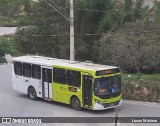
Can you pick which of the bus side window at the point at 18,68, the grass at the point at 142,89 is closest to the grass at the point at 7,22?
the bus side window at the point at 18,68

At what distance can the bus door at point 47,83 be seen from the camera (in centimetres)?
2583

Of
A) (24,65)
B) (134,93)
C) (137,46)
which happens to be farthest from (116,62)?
(24,65)

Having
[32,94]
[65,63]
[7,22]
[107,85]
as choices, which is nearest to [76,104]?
[107,85]

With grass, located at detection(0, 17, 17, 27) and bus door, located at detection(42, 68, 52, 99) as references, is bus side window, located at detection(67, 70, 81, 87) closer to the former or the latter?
bus door, located at detection(42, 68, 52, 99)

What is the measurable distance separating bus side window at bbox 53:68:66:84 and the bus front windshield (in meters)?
2.42

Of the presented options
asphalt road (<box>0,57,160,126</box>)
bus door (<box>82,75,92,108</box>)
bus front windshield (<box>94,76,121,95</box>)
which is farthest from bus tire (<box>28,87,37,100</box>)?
bus front windshield (<box>94,76,121,95</box>)

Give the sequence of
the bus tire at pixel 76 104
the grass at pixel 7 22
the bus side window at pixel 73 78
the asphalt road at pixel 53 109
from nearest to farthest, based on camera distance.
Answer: the asphalt road at pixel 53 109, the bus side window at pixel 73 78, the bus tire at pixel 76 104, the grass at pixel 7 22

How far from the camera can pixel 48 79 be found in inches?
1021

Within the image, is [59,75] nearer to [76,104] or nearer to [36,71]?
[76,104]

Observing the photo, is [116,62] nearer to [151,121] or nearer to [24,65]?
[24,65]

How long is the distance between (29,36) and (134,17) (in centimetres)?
1186

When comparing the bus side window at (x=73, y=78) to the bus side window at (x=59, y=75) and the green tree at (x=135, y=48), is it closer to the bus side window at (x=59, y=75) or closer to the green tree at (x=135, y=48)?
the bus side window at (x=59, y=75)

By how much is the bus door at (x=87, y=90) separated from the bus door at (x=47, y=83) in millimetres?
2966

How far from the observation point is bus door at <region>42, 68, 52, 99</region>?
25.8m
